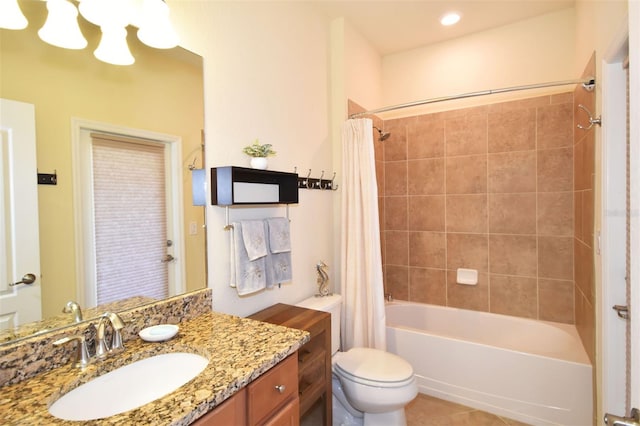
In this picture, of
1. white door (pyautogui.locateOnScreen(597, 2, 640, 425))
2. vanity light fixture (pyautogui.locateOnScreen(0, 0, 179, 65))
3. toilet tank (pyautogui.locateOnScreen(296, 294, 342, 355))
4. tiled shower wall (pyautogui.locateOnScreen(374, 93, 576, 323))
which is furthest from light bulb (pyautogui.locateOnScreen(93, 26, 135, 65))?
tiled shower wall (pyautogui.locateOnScreen(374, 93, 576, 323))

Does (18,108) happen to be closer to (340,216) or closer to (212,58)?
(212,58)

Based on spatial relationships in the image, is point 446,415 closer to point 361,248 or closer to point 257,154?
point 361,248

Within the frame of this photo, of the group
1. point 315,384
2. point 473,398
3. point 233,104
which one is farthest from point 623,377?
point 233,104

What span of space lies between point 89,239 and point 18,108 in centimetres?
46

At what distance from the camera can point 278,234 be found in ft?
5.98

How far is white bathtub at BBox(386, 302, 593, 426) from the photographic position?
195cm

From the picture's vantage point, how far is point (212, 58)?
1.57 meters

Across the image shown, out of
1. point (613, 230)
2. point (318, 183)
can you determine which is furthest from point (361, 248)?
point (613, 230)

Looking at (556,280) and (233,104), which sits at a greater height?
(233,104)

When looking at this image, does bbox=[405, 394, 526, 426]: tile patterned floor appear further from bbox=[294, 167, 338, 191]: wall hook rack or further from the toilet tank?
bbox=[294, 167, 338, 191]: wall hook rack

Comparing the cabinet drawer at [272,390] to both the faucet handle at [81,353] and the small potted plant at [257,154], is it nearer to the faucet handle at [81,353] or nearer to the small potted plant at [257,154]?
the faucet handle at [81,353]

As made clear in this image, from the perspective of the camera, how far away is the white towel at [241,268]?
1598 millimetres

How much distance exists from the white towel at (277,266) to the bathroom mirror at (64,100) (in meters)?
0.64

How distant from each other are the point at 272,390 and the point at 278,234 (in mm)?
893
